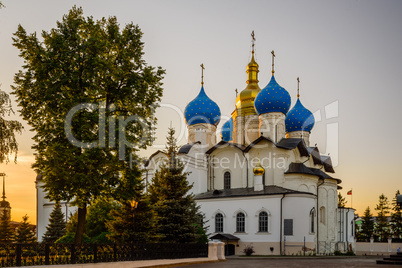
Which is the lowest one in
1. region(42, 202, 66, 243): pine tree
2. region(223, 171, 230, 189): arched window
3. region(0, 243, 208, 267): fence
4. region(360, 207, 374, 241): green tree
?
region(360, 207, 374, 241): green tree

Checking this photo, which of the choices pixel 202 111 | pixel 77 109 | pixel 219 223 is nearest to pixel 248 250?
pixel 219 223

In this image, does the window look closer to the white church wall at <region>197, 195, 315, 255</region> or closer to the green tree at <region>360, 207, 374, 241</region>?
the white church wall at <region>197, 195, 315, 255</region>

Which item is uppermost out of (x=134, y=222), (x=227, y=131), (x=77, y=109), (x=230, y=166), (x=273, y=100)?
(x=273, y=100)

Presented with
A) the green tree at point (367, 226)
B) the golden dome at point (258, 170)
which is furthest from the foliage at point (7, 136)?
the green tree at point (367, 226)

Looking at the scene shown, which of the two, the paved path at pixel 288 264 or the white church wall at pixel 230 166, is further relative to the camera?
the white church wall at pixel 230 166

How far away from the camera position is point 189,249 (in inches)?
758

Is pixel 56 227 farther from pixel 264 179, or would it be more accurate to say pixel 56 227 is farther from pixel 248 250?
pixel 264 179

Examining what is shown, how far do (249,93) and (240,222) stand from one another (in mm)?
12867

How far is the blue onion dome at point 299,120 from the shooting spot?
130ft

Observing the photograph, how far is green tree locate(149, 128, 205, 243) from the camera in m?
21.0

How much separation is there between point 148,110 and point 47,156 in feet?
14.5

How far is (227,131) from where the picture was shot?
4212 cm

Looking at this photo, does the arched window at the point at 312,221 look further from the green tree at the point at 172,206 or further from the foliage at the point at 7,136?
the foliage at the point at 7,136

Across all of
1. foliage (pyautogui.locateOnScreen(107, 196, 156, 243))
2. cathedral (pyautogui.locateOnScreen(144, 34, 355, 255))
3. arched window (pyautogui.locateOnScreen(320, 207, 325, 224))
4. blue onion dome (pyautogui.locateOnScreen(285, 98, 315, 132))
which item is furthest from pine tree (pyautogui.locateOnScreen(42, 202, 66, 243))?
arched window (pyautogui.locateOnScreen(320, 207, 325, 224))
